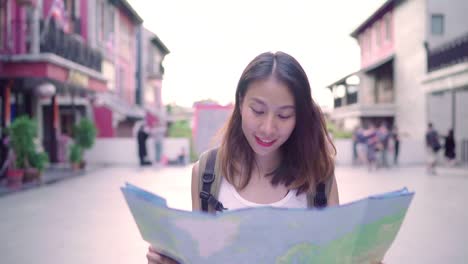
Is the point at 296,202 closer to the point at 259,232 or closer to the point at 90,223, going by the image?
the point at 259,232

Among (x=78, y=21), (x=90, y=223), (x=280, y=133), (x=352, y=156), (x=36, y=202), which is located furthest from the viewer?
Answer: (x=352, y=156)

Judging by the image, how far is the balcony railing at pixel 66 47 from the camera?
48.5 ft

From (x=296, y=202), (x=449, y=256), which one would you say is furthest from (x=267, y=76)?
(x=449, y=256)

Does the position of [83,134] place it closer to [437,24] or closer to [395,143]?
[395,143]

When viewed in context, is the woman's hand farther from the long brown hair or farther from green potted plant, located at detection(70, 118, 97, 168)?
green potted plant, located at detection(70, 118, 97, 168)

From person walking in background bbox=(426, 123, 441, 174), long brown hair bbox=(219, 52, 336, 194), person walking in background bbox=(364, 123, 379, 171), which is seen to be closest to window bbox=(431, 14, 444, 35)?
person walking in background bbox=(364, 123, 379, 171)

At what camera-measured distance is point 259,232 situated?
1.08 m

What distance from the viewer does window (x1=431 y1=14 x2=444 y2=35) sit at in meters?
23.7

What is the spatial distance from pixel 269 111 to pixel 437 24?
2479cm

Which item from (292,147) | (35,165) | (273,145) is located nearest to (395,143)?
(35,165)

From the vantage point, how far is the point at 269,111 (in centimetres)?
139

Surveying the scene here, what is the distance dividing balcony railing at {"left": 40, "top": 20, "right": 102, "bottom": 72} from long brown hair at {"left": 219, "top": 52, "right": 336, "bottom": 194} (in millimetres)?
14253

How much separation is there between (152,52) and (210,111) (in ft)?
61.6

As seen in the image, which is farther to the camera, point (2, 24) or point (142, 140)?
point (142, 140)
